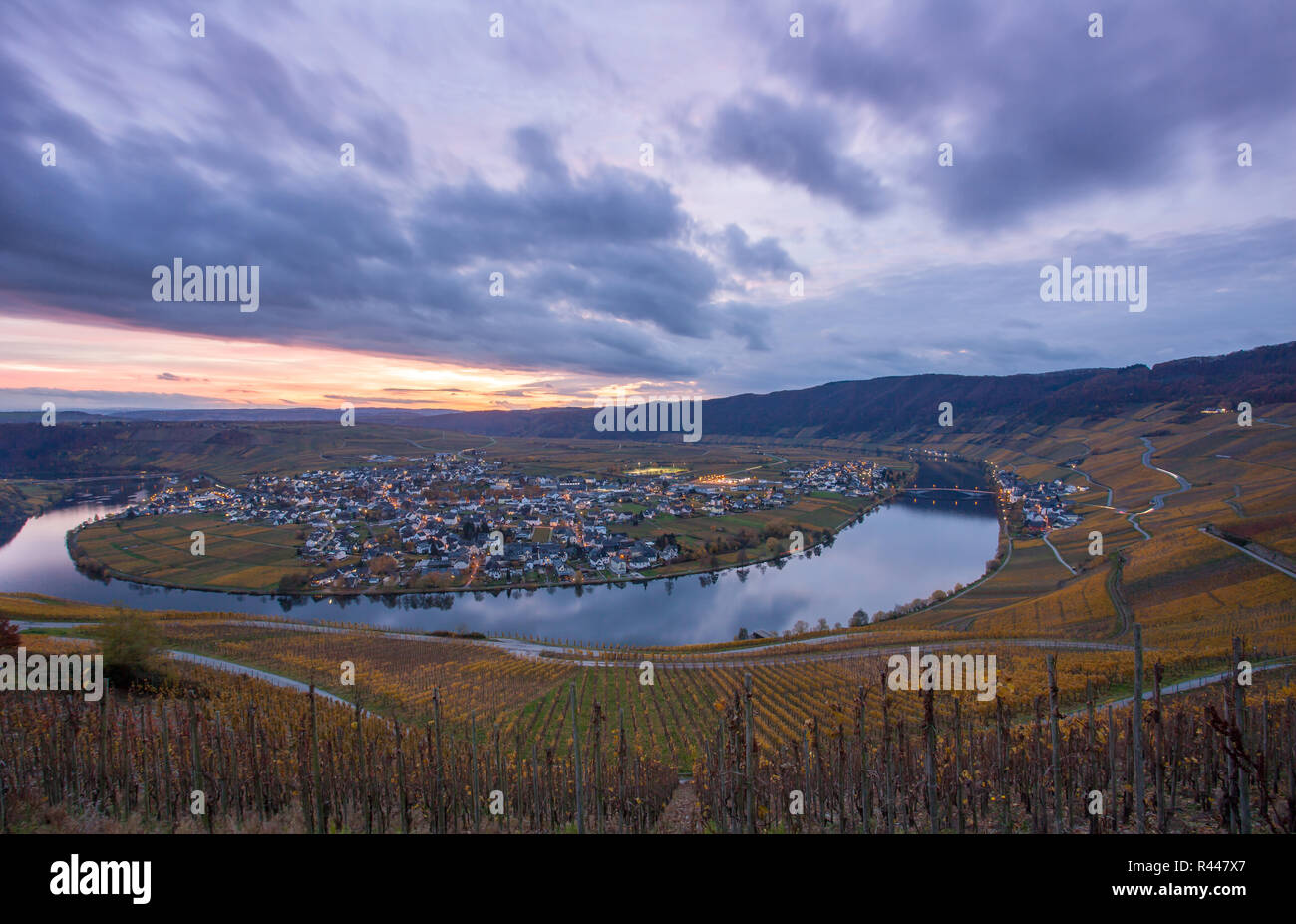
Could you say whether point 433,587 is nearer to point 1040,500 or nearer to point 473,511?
point 473,511

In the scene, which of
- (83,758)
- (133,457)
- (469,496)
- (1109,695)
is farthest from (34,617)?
(133,457)

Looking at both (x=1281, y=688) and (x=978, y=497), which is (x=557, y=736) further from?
(x=978, y=497)

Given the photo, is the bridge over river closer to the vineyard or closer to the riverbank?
the riverbank

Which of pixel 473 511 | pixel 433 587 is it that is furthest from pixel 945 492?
pixel 433 587

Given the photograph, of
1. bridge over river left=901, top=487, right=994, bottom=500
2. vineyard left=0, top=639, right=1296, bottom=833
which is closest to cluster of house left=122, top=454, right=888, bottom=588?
bridge over river left=901, top=487, right=994, bottom=500

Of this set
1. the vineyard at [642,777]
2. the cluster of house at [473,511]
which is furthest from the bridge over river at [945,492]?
the vineyard at [642,777]
